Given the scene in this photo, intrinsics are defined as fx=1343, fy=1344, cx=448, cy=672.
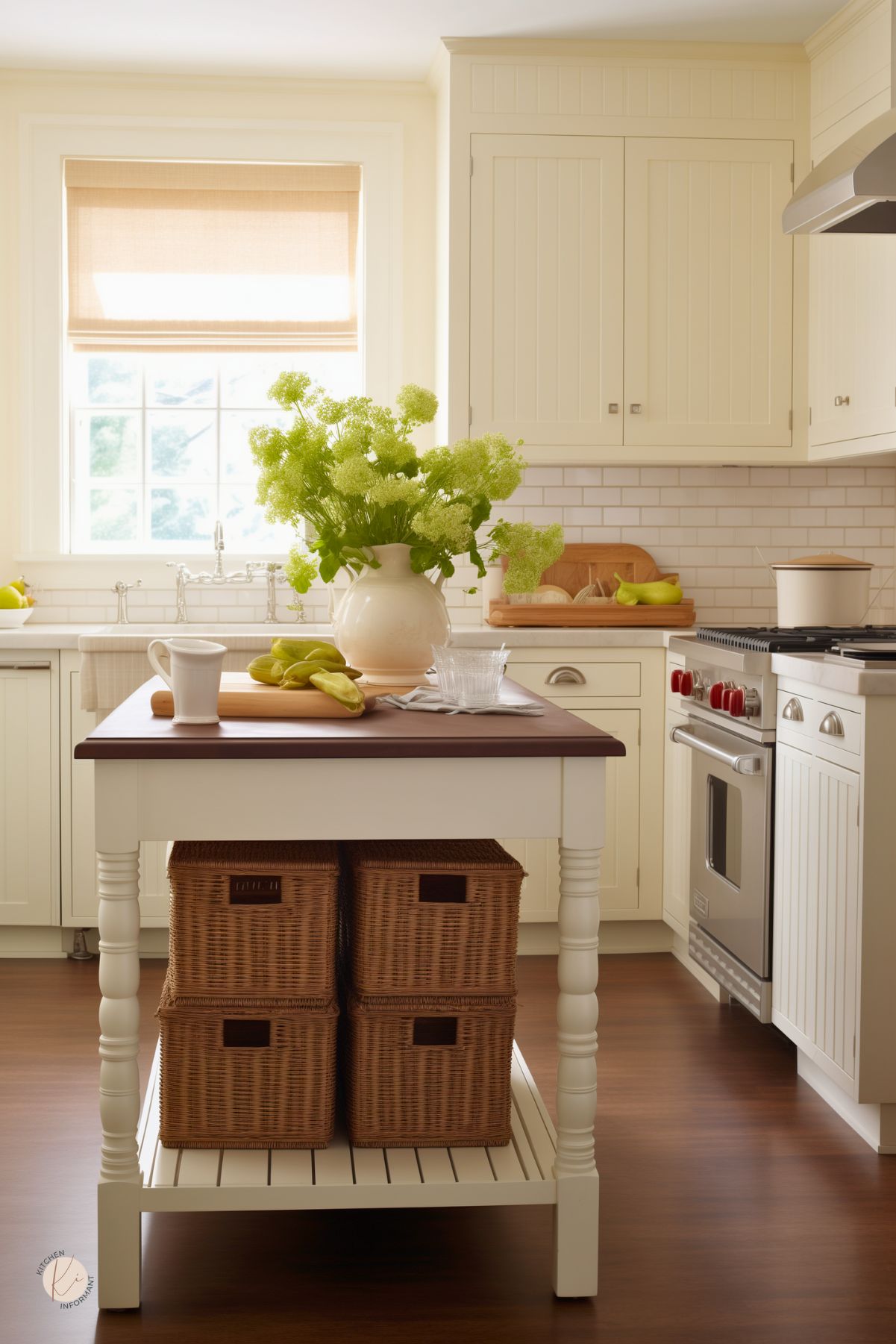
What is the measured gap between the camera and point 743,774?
3422mm

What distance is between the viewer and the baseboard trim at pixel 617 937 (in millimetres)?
4348

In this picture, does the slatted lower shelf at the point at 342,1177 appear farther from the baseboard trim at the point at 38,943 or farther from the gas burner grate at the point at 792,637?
the baseboard trim at the point at 38,943

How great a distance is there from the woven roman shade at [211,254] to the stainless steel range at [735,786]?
1.97m

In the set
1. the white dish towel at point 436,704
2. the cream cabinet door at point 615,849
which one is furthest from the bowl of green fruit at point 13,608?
the white dish towel at point 436,704

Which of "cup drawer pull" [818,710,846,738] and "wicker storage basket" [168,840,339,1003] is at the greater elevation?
"cup drawer pull" [818,710,846,738]

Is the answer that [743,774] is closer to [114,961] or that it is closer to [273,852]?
[273,852]

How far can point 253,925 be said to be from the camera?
2.19m

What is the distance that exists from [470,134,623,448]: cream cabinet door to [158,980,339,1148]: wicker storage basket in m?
2.61

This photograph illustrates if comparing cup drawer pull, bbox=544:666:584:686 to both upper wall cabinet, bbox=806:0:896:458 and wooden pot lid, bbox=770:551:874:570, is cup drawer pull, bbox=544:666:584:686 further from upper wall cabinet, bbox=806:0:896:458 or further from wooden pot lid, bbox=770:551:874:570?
upper wall cabinet, bbox=806:0:896:458

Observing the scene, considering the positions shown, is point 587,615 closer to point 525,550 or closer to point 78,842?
point 525,550

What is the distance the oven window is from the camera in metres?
3.51

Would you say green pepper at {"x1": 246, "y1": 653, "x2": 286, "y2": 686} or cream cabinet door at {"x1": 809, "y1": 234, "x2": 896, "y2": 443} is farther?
cream cabinet door at {"x1": 809, "y1": 234, "x2": 896, "y2": 443}

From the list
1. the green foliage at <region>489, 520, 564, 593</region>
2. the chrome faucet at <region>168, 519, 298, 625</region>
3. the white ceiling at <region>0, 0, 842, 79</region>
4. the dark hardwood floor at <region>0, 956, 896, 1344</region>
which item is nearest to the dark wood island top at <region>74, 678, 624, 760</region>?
the green foliage at <region>489, 520, 564, 593</region>

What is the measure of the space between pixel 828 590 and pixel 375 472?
70.5 inches
